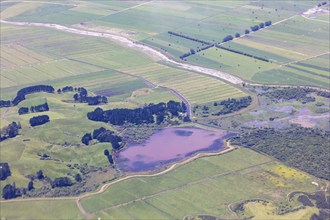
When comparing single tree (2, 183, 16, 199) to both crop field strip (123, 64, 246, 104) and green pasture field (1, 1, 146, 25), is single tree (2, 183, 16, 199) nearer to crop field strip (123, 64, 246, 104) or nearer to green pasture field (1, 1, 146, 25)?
crop field strip (123, 64, 246, 104)

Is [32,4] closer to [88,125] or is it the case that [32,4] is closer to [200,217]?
[88,125]

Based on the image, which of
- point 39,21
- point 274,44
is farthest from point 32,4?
point 274,44

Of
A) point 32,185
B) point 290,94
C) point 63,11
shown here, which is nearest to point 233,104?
point 290,94

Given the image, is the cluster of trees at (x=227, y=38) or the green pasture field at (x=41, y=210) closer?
the green pasture field at (x=41, y=210)

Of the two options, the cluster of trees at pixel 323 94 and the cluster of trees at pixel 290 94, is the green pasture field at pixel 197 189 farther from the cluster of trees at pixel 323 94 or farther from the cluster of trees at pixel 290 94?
the cluster of trees at pixel 323 94

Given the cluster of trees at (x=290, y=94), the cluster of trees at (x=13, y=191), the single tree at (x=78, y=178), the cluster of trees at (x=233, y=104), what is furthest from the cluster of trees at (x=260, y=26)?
the cluster of trees at (x=13, y=191)

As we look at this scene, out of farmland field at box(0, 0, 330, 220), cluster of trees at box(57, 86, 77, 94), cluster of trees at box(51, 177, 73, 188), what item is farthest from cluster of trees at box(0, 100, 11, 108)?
cluster of trees at box(51, 177, 73, 188)
